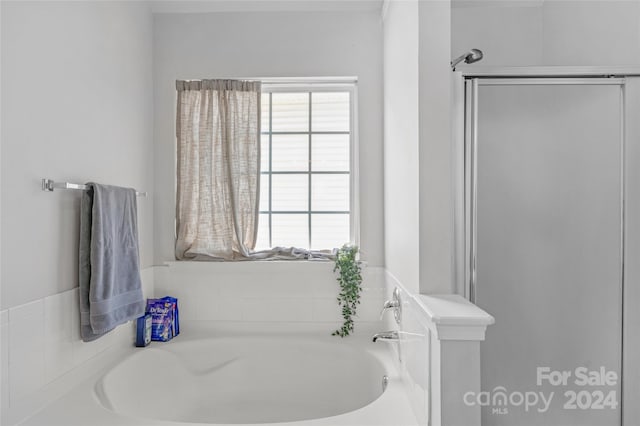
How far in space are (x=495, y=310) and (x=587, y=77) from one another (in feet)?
3.20

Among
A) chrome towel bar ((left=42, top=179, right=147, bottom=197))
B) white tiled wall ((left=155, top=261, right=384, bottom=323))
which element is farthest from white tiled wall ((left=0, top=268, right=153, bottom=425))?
white tiled wall ((left=155, top=261, right=384, bottom=323))

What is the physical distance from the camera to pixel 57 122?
1.60 m

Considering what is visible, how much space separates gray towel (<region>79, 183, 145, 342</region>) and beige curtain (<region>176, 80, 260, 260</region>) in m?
0.59

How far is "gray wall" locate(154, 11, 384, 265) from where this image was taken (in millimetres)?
2439

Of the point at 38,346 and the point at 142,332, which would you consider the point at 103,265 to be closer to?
the point at 38,346

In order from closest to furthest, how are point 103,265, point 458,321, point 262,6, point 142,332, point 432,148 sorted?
point 458,321
point 432,148
point 103,265
point 142,332
point 262,6

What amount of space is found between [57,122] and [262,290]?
1.37m

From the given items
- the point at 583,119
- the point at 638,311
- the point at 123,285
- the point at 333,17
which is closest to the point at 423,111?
the point at 583,119

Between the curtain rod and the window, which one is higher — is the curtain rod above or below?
above

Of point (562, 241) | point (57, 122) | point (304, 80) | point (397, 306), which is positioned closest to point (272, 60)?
point (304, 80)

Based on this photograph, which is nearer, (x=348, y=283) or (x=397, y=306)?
(x=397, y=306)

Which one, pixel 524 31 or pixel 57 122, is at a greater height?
pixel 524 31

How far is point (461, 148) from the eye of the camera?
4.89 feet

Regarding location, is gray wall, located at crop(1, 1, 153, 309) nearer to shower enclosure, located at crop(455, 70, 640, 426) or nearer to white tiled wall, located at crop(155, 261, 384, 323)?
white tiled wall, located at crop(155, 261, 384, 323)
